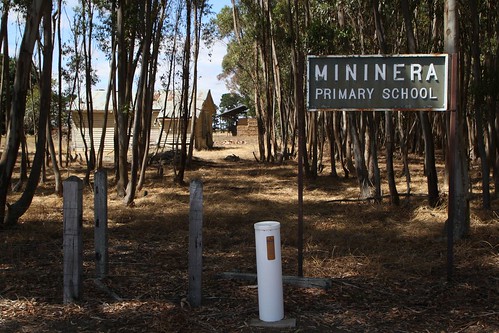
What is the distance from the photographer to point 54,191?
1544 cm

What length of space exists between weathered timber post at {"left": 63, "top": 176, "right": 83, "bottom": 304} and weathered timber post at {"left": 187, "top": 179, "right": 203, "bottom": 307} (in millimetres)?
982

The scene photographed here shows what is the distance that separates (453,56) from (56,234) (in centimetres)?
635

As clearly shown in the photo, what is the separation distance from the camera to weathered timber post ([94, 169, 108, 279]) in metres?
5.93

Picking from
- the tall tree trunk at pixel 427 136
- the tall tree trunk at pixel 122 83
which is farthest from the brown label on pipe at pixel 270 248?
the tall tree trunk at pixel 122 83

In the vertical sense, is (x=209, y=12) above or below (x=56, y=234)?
above

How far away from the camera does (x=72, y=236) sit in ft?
16.8

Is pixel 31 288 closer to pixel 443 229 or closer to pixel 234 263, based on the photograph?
pixel 234 263

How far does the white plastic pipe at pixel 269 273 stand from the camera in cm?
477

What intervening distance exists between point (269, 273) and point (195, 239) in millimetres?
744

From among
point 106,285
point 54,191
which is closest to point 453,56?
point 106,285

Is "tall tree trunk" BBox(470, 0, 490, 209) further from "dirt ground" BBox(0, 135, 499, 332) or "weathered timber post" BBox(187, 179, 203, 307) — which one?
"weathered timber post" BBox(187, 179, 203, 307)

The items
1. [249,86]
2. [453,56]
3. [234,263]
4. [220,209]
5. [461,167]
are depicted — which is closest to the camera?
[453,56]

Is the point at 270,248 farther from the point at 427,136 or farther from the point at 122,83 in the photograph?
the point at 122,83

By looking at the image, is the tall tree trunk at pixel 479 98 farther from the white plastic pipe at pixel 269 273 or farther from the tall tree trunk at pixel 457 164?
the white plastic pipe at pixel 269 273
